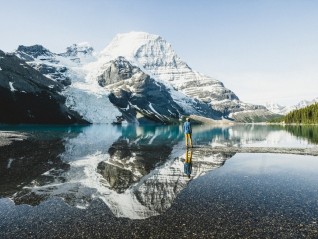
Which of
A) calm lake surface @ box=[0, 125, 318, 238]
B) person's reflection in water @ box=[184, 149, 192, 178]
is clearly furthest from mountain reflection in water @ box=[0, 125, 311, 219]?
person's reflection in water @ box=[184, 149, 192, 178]

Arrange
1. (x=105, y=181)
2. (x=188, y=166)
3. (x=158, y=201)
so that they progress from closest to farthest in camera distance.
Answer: (x=158, y=201) → (x=105, y=181) → (x=188, y=166)

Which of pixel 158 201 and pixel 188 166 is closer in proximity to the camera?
pixel 158 201

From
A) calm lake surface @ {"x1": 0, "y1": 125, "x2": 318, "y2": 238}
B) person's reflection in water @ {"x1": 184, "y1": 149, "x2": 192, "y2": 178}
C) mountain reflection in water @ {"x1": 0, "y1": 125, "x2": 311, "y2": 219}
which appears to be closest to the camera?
calm lake surface @ {"x1": 0, "y1": 125, "x2": 318, "y2": 238}

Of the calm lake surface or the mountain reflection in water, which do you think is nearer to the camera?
the calm lake surface

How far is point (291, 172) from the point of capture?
2253 centimetres

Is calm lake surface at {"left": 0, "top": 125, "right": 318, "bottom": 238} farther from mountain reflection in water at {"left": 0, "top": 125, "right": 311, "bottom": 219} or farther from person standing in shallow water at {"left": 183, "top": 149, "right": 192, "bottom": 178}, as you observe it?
person standing in shallow water at {"left": 183, "top": 149, "right": 192, "bottom": 178}

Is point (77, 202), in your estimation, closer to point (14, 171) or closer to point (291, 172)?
point (14, 171)

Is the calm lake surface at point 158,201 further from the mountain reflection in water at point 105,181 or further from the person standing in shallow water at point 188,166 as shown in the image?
the person standing in shallow water at point 188,166

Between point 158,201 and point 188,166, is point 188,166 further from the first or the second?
point 158,201

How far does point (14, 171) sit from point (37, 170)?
1521 millimetres

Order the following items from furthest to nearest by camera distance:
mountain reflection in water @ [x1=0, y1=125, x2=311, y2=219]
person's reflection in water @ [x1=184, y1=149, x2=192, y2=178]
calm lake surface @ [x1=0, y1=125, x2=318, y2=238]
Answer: person's reflection in water @ [x1=184, y1=149, x2=192, y2=178] < mountain reflection in water @ [x1=0, y1=125, x2=311, y2=219] < calm lake surface @ [x1=0, y1=125, x2=318, y2=238]

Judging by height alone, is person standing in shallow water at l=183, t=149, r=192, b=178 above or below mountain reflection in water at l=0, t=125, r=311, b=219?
above

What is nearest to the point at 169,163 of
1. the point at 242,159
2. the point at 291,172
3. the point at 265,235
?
the point at 242,159

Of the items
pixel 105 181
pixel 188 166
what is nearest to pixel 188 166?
pixel 188 166
